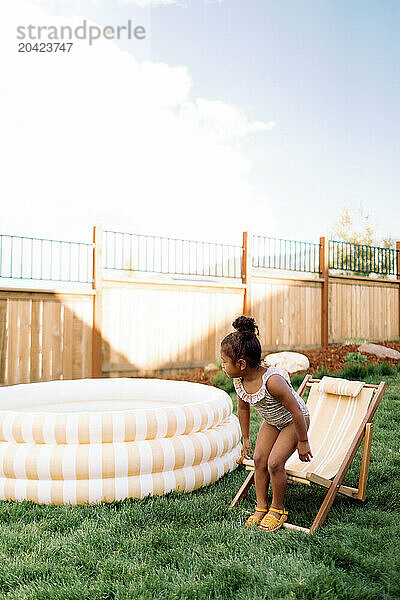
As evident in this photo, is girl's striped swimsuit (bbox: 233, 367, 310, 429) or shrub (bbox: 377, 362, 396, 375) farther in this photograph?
shrub (bbox: 377, 362, 396, 375)

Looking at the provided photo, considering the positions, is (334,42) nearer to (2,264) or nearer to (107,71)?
(107,71)

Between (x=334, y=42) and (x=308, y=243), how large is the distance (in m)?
8.48

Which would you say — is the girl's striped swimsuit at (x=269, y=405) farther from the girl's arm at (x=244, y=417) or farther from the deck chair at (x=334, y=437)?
the deck chair at (x=334, y=437)

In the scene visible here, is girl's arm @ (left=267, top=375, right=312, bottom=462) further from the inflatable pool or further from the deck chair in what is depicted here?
the inflatable pool

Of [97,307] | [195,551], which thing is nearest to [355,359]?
[97,307]

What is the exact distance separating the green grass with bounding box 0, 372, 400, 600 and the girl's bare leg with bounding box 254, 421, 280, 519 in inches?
6.8

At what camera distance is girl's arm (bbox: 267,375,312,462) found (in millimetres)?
2811

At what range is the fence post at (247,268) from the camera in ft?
32.7

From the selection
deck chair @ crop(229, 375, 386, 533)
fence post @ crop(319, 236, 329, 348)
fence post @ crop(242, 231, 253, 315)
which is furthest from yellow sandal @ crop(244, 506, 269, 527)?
fence post @ crop(319, 236, 329, 348)

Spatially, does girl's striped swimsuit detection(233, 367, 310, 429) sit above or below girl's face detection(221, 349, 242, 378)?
below

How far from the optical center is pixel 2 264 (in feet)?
25.8

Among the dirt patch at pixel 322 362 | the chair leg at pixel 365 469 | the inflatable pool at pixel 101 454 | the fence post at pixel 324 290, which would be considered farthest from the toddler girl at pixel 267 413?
the fence post at pixel 324 290

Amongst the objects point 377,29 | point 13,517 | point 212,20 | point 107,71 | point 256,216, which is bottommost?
point 13,517

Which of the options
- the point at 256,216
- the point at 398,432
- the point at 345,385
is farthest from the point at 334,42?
the point at 345,385
